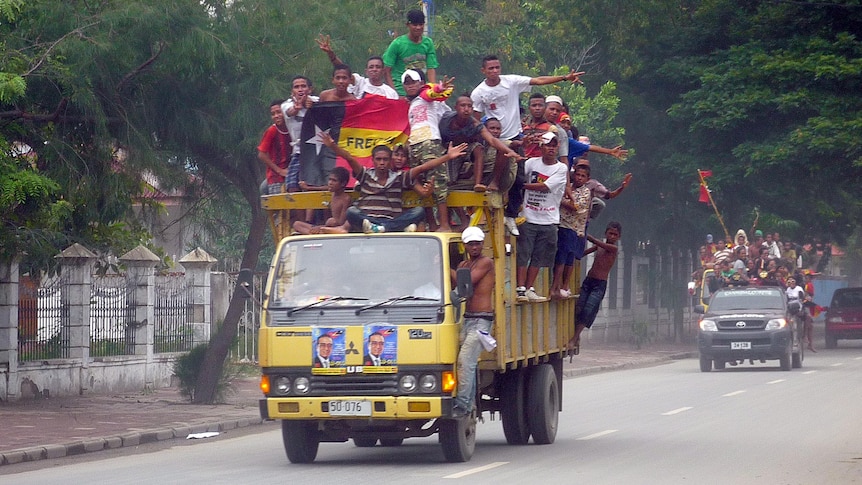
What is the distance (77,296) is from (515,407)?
975 cm

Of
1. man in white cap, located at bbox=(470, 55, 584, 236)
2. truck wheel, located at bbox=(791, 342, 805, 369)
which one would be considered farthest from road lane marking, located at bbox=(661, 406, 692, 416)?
truck wheel, located at bbox=(791, 342, 805, 369)

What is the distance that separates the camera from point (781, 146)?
1344 inches

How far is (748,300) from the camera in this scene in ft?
93.4

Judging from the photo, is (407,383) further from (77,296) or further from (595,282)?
(77,296)

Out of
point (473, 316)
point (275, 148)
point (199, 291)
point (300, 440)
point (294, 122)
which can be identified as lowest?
point (300, 440)

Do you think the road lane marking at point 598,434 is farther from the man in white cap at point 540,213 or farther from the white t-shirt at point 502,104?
the white t-shirt at point 502,104

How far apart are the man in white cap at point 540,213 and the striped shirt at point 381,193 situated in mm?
1608

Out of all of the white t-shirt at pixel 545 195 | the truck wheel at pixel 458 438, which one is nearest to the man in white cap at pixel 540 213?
the white t-shirt at pixel 545 195

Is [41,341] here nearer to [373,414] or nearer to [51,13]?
[51,13]

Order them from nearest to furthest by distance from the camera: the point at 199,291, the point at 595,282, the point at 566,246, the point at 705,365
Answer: the point at 566,246, the point at 595,282, the point at 199,291, the point at 705,365

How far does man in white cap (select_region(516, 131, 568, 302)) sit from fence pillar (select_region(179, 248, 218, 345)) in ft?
39.8

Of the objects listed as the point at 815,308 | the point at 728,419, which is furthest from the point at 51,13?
the point at 815,308

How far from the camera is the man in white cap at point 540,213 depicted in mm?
12922

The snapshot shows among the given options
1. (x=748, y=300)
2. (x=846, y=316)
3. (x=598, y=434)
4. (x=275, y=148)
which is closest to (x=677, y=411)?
(x=598, y=434)
